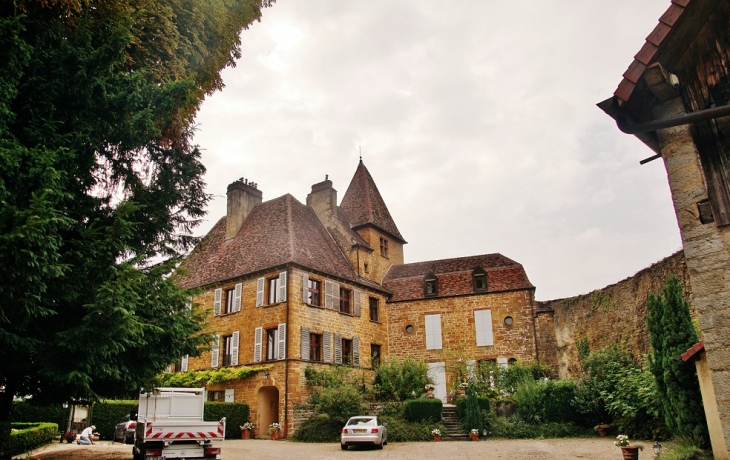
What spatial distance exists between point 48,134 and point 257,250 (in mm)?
15962

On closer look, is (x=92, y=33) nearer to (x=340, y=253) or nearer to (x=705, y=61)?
(x=705, y=61)

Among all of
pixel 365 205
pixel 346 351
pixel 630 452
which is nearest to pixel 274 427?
pixel 346 351

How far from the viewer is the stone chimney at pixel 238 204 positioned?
84.9 feet

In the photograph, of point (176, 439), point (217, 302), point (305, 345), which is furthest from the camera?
point (217, 302)

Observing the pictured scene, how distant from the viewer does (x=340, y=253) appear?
25891mm

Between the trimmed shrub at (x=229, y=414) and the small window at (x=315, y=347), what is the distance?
321 cm

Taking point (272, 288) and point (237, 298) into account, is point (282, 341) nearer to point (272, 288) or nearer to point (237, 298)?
point (272, 288)

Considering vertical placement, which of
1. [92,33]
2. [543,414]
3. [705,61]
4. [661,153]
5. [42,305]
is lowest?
[543,414]

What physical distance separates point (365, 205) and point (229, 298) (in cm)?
894

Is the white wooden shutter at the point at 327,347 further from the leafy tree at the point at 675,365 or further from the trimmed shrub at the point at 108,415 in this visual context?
the leafy tree at the point at 675,365

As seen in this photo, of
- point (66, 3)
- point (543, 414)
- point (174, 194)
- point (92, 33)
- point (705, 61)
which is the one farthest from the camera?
point (543, 414)

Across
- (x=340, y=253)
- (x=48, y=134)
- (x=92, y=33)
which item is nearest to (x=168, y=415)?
(x=48, y=134)

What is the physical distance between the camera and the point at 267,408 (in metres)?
21.2

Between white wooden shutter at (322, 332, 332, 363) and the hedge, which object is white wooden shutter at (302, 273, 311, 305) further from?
the hedge
